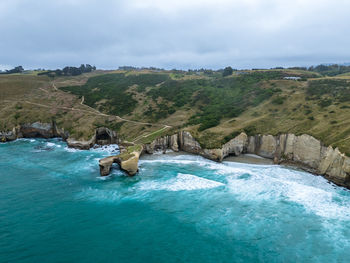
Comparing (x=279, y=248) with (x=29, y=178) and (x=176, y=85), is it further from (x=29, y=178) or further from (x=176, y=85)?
(x=176, y=85)

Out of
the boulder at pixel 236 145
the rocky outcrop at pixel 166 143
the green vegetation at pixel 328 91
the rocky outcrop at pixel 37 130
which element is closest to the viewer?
the boulder at pixel 236 145

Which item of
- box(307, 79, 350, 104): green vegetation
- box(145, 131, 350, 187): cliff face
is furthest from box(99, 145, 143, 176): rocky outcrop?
box(307, 79, 350, 104): green vegetation

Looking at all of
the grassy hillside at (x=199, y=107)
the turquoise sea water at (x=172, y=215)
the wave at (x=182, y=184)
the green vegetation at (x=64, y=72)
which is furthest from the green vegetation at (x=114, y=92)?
the wave at (x=182, y=184)

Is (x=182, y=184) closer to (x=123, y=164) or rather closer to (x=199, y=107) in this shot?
(x=123, y=164)

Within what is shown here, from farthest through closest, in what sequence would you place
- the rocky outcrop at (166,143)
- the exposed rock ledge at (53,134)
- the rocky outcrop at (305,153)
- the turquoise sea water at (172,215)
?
the exposed rock ledge at (53,134), the rocky outcrop at (166,143), the rocky outcrop at (305,153), the turquoise sea water at (172,215)

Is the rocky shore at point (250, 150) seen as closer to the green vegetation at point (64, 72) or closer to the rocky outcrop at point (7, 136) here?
the rocky outcrop at point (7, 136)

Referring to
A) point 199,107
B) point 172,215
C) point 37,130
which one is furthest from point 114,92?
point 172,215
